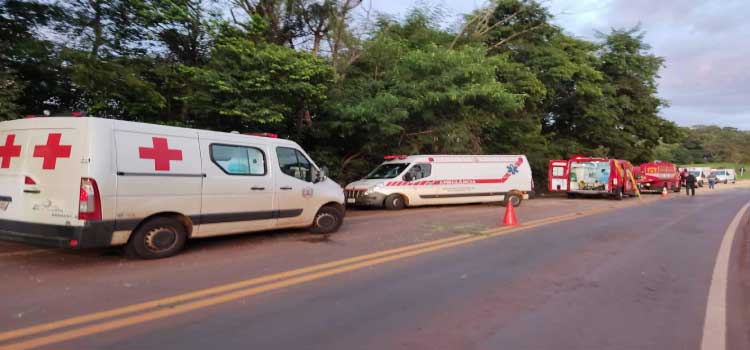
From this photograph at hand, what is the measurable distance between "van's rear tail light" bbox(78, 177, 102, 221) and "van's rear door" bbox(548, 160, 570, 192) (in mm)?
22117

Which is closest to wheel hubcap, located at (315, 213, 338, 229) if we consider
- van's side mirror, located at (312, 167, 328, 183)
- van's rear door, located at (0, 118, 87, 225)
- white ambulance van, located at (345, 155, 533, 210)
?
van's side mirror, located at (312, 167, 328, 183)

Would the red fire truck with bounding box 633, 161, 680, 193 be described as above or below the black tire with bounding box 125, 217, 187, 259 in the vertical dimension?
above

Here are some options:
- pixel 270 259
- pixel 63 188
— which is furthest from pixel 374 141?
pixel 63 188

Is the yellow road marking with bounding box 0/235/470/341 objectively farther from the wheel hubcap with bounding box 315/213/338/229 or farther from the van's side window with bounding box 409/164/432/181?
the van's side window with bounding box 409/164/432/181

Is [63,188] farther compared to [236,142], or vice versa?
[236,142]

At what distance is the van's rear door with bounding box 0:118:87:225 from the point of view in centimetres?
570

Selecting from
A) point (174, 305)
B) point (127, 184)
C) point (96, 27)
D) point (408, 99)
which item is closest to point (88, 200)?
point (127, 184)

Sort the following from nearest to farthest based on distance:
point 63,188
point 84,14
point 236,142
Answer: point 63,188, point 236,142, point 84,14

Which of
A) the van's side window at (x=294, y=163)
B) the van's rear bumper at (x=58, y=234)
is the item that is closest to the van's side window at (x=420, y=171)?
the van's side window at (x=294, y=163)

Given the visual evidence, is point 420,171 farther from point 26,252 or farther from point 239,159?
point 26,252

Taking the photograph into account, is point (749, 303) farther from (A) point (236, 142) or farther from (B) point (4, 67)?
(B) point (4, 67)

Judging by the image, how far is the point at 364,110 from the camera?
13.5 m

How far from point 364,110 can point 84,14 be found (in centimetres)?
715

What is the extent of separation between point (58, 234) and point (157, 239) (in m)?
1.17
